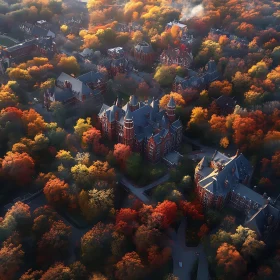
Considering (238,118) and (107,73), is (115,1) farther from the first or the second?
(238,118)

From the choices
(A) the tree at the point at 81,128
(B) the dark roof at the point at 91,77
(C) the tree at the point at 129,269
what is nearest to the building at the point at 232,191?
(C) the tree at the point at 129,269

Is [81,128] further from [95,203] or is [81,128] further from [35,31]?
[35,31]

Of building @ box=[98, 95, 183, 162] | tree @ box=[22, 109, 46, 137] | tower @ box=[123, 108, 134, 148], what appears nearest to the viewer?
tower @ box=[123, 108, 134, 148]

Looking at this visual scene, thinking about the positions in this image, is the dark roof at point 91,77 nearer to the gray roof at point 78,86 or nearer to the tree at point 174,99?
the gray roof at point 78,86

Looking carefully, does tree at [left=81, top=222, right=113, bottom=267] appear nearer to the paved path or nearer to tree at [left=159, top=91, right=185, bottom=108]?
the paved path

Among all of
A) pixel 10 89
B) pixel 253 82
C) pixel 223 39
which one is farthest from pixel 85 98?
pixel 223 39

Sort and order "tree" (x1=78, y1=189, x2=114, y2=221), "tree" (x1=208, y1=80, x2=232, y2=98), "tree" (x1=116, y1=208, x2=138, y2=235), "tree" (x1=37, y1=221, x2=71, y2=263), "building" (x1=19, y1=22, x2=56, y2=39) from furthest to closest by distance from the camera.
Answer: "building" (x1=19, y1=22, x2=56, y2=39) → "tree" (x1=208, y1=80, x2=232, y2=98) → "tree" (x1=78, y1=189, x2=114, y2=221) → "tree" (x1=116, y1=208, x2=138, y2=235) → "tree" (x1=37, y1=221, x2=71, y2=263)

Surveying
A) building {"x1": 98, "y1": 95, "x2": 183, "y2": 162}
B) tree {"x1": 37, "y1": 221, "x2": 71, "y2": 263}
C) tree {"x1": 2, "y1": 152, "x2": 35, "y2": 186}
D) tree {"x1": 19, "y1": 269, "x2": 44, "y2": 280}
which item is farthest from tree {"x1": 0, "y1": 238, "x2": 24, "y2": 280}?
building {"x1": 98, "y1": 95, "x2": 183, "y2": 162}
